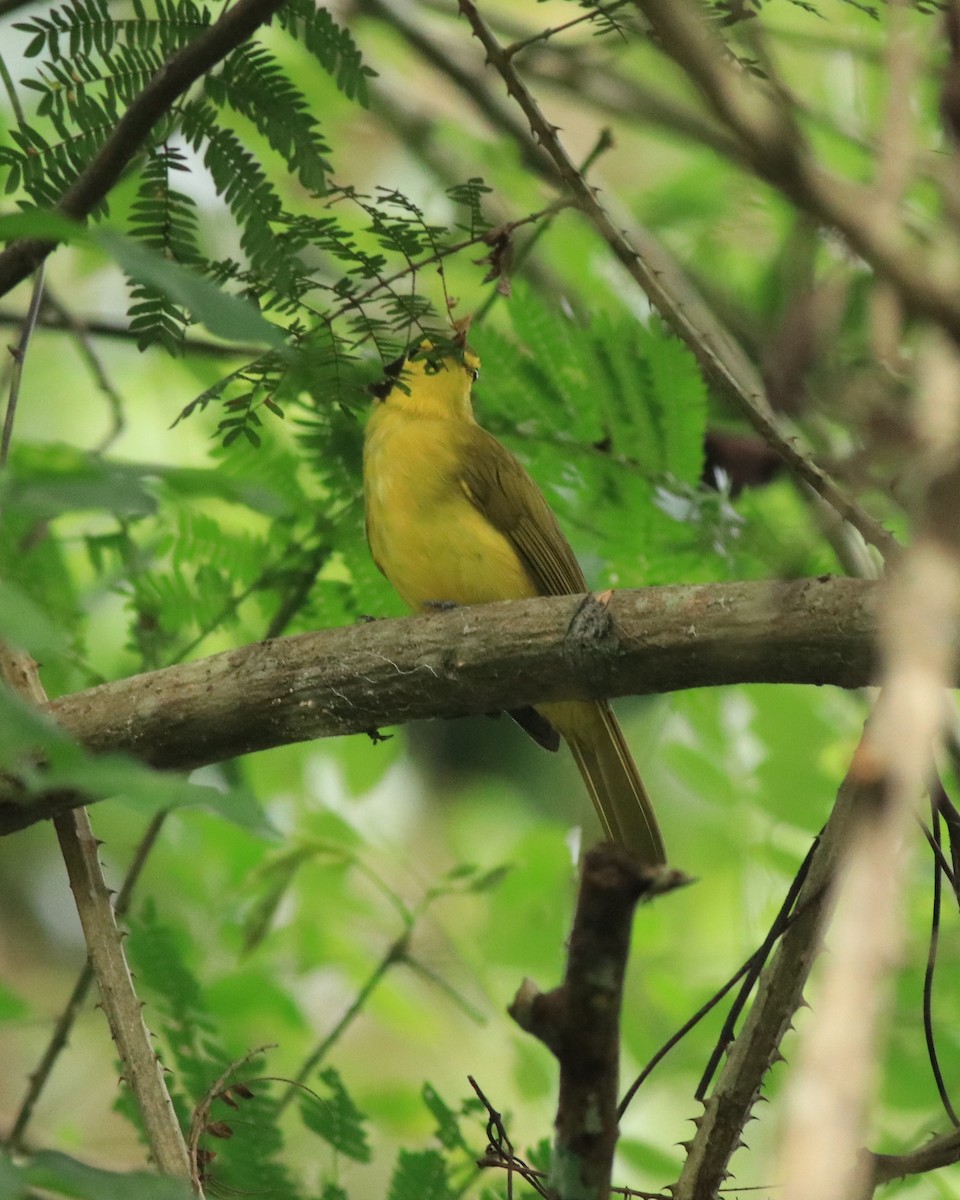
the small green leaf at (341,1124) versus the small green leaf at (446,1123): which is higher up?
the small green leaf at (446,1123)

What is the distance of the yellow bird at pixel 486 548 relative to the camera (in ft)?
13.7

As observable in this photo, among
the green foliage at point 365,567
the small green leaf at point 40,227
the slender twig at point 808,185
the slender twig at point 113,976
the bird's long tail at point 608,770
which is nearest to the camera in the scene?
the slender twig at point 808,185

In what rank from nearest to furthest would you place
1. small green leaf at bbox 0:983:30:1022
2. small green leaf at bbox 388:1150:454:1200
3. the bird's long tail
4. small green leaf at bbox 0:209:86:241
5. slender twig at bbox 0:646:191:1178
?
small green leaf at bbox 0:209:86:241
slender twig at bbox 0:646:191:1178
small green leaf at bbox 388:1150:454:1200
small green leaf at bbox 0:983:30:1022
the bird's long tail

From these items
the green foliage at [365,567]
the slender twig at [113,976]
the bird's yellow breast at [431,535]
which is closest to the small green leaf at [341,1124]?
the green foliage at [365,567]

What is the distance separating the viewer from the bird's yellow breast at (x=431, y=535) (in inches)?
165

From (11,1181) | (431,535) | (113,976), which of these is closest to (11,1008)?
(113,976)

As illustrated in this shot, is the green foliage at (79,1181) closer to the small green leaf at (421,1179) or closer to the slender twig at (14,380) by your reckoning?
the small green leaf at (421,1179)

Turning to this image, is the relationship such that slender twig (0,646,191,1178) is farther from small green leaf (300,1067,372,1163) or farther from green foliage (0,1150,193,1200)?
green foliage (0,1150,193,1200)

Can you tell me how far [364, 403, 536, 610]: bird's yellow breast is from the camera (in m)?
4.18

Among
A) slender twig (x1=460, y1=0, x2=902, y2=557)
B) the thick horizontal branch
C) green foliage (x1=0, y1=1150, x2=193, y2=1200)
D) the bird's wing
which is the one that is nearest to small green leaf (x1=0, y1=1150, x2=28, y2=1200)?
green foliage (x1=0, y1=1150, x2=193, y2=1200)

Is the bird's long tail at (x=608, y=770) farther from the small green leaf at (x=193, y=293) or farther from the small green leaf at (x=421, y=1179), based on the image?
the small green leaf at (x=193, y=293)

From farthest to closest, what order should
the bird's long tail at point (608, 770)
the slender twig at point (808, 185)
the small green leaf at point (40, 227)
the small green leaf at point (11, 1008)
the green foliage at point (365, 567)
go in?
the bird's long tail at point (608, 770), the small green leaf at point (11, 1008), the green foliage at point (365, 567), the small green leaf at point (40, 227), the slender twig at point (808, 185)

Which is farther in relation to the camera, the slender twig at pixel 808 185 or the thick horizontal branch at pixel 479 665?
the thick horizontal branch at pixel 479 665

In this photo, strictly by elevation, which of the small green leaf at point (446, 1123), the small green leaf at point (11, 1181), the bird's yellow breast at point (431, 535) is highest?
the bird's yellow breast at point (431, 535)
